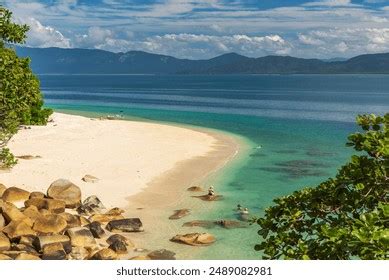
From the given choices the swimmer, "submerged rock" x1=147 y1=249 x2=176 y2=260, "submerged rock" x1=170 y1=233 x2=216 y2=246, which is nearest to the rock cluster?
"submerged rock" x1=147 y1=249 x2=176 y2=260

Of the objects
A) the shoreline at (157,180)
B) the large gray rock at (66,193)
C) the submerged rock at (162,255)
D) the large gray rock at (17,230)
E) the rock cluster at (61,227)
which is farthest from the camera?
the large gray rock at (66,193)

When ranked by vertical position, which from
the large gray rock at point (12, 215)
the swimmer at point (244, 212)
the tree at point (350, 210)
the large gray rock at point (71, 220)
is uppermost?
the tree at point (350, 210)

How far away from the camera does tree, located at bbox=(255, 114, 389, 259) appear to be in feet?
20.6

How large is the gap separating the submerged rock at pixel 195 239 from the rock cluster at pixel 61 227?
7.69 feet

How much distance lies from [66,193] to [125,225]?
453 cm

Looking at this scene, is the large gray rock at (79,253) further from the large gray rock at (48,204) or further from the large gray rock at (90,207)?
the large gray rock at (90,207)

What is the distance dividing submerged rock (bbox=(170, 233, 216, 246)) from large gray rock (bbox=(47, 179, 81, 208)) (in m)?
6.63

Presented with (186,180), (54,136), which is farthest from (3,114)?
(54,136)

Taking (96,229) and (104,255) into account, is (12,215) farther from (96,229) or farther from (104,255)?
(104,255)

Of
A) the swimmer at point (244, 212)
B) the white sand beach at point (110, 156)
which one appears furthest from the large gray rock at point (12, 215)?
the swimmer at point (244, 212)

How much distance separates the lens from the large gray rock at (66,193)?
25.6m

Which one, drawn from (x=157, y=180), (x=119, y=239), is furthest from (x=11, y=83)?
(x=157, y=180)

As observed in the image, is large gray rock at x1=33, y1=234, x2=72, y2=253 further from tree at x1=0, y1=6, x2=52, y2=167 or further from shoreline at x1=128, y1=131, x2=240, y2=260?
tree at x1=0, y1=6, x2=52, y2=167

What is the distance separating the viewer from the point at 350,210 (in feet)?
25.2
